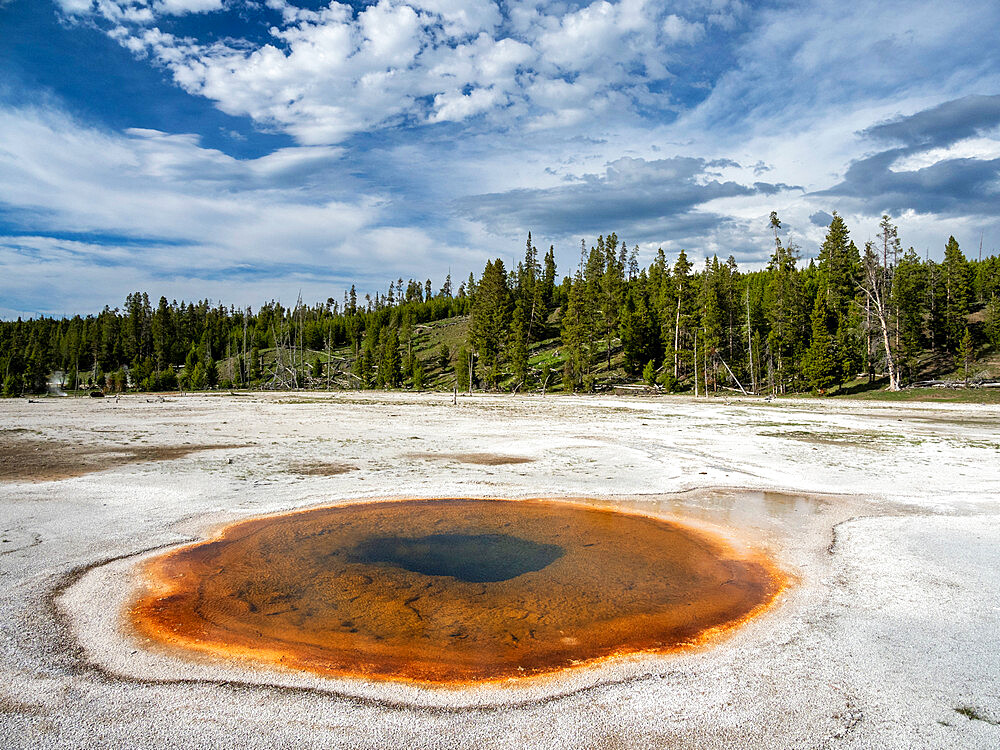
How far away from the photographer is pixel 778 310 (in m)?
61.3

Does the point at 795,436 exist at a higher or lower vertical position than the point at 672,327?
lower

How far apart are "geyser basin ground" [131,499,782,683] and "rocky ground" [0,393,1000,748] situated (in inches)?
15.7

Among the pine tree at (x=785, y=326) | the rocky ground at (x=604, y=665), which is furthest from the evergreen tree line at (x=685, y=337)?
the rocky ground at (x=604, y=665)

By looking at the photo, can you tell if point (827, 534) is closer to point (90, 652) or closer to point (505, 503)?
point (505, 503)

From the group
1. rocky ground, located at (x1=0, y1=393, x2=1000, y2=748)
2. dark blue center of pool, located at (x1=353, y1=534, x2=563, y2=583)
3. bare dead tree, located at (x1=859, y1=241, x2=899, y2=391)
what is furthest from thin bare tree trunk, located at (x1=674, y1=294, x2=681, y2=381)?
dark blue center of pool, located at (x1=353, y1=534, x2=563, y2=583)

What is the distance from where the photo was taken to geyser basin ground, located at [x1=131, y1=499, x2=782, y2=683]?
19.3 feet

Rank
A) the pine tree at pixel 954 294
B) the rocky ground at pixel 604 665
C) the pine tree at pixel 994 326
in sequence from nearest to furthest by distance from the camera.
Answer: the rocky ground at pixel 604 665, the pine tree at pixel 994 326, the pine tree at pixel 954 294

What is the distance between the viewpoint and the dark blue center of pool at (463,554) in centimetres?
845

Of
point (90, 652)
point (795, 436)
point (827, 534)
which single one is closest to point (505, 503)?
point (827, 534)

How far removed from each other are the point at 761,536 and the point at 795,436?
15515 millimetres

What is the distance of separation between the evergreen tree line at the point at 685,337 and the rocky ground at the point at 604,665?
40.8 metres

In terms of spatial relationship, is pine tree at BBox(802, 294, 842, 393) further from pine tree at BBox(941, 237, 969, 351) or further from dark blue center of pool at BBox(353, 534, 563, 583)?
dark blue center of pool at BBox(353, 534, 563, 583)

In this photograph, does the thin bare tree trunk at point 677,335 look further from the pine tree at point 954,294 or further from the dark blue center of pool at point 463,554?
the dark blue center of pool at point 463,554

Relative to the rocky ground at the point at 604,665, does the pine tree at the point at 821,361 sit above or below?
above
